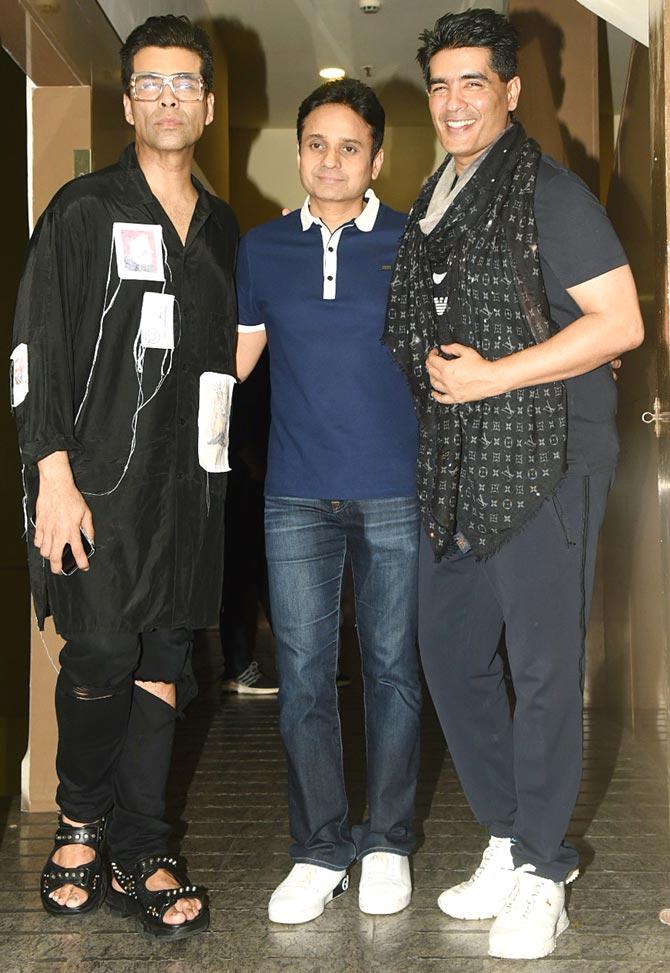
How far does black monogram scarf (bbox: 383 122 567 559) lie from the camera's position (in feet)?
6.66

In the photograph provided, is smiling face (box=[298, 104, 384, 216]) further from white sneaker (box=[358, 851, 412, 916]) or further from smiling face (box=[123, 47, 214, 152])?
white sneaker (box=[358, 851, 412, 916])

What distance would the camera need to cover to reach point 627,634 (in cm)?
387

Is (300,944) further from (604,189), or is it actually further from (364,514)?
(604,189)

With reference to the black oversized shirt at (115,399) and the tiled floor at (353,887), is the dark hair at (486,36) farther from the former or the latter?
the tiled floor at (353,887)

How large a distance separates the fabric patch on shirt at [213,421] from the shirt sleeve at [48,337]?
0.26 meters

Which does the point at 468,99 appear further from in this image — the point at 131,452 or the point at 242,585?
the point at 242,585

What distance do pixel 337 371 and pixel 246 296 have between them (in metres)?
0.27

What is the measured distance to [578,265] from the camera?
1984mm

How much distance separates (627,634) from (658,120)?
6.78 feet

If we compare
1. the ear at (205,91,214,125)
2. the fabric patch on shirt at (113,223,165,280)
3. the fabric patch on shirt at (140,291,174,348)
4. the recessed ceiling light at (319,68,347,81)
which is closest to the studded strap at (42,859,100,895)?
the fabric patch on shirt at (140,291,174,348)

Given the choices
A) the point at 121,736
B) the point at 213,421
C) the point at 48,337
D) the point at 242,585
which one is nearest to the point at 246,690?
the point at 242,585

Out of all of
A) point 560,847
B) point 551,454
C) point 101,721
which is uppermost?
point 551,454

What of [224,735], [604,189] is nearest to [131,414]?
[224,735]

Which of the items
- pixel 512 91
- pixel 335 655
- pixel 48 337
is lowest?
pixel 335 655
